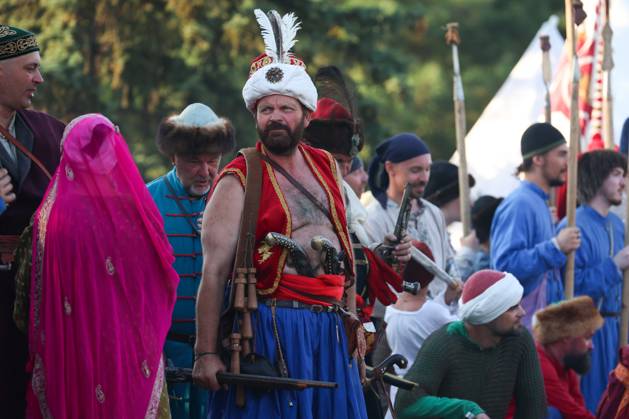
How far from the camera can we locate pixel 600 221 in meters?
10.9

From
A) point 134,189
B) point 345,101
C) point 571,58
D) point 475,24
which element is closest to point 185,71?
point 571,58

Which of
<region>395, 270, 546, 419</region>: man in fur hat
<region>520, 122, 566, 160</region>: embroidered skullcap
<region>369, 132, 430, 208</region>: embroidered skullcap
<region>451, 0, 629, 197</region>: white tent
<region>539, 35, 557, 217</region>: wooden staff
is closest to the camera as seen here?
<region>395, 270, 546, 419</region>: man in fur hat

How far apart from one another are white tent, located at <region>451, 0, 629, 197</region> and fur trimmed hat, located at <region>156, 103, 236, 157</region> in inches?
196

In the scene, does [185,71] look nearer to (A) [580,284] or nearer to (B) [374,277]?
(A) [580,284]

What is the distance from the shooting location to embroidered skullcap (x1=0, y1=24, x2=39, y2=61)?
7062mm

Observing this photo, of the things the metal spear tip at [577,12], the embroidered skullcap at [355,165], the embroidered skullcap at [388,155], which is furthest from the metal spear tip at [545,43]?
the embroidered skullcap at [355,165]

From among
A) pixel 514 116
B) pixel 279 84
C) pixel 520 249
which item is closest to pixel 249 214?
pixel 279 84

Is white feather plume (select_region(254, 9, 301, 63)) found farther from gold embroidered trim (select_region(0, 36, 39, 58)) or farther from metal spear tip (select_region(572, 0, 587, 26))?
metal spear tip (select_region(572, 0, 587, 26))

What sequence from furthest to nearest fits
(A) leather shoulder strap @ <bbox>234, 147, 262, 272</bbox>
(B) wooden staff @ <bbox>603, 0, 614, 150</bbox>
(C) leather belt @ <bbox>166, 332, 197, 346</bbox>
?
(B) wooden staff @ <bbox>603, 0, 614, 150</bbox> → (C) leather belt @ <bbox>166, 332, 197, 346</bbox> → (A) leather shoulder strap @ <bbox>234, 147, 262, 272</bbox>

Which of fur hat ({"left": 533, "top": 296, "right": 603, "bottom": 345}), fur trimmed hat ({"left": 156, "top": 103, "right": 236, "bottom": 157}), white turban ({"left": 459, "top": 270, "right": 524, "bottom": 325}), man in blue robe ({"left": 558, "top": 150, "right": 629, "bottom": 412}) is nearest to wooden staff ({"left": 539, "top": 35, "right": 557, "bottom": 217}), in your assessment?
man in blue robe ({"left": 558, "top": 150, "right": 629, "bottom": 412})

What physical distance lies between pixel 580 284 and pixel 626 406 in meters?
1.96

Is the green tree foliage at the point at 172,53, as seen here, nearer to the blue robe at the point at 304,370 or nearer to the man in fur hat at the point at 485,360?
the man in fur hat at the point at 485,360

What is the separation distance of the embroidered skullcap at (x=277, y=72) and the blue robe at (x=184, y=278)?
3.41ft

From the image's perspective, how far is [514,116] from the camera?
43.3 ft
